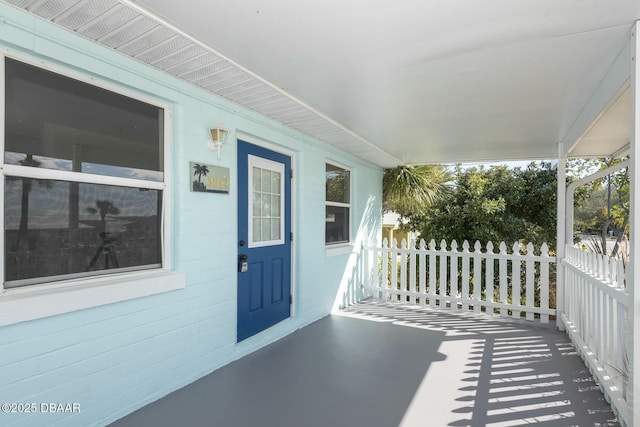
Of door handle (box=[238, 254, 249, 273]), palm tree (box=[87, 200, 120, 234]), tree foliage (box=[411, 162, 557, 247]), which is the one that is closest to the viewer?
palm tree (box=[87, 200, 120, 234])

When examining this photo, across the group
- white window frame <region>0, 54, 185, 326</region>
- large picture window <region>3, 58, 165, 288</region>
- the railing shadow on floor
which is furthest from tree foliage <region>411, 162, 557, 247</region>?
large picture window <region>3, 58, 165, 288</region>

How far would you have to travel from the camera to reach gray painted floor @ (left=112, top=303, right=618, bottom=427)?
256 centimetres

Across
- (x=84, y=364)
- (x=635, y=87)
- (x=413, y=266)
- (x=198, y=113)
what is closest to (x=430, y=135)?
(x=413, y=266)

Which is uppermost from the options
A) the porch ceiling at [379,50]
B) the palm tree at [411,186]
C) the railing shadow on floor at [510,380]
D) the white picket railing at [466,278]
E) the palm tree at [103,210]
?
the porch ceiling at [379,50]

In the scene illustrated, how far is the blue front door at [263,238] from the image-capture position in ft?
12.1

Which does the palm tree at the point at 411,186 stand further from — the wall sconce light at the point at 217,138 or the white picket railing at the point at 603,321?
the wall sconce light at the point at 217,138

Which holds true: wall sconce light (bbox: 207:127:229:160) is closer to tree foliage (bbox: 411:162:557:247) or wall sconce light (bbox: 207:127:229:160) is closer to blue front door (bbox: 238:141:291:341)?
blue front door (bbox: 238:141:291:341)

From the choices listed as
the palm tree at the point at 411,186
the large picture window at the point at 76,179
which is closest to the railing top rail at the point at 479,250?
the palm tree at the point at 411,186

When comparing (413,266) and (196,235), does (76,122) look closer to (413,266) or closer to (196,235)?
(196,235)

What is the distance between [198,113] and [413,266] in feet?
14.0

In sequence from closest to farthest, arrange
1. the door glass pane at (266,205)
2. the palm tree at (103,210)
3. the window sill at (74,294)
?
the window sill at (74,294) → the palm tree at (103,210) → the door glass pane at (266,205)

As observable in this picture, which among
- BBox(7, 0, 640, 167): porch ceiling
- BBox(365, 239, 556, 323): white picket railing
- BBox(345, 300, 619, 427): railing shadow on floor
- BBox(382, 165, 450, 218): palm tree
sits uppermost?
BBox(7, 0, 640, 167): porch ceiling

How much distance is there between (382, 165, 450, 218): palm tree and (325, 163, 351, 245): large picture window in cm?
145

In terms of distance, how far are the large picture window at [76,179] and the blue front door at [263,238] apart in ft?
3.35
